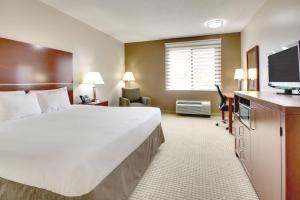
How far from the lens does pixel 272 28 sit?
293 centimetres

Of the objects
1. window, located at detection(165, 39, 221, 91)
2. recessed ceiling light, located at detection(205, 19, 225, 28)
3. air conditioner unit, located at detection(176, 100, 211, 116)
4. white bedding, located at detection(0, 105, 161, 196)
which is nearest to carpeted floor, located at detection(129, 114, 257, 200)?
white bedding, located at detection(0, 105, 161, 196)

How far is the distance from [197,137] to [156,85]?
9.61ft

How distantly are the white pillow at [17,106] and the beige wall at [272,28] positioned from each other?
11.5 feet

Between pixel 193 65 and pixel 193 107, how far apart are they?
4.36 feet

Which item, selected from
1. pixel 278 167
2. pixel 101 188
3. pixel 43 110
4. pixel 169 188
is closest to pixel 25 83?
pixel 43 110

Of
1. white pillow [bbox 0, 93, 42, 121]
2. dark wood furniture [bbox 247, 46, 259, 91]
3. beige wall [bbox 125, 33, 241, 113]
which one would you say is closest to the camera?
white pillow [bbox 0, 93, 42, 121]

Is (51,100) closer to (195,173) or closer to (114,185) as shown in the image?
(114,185)

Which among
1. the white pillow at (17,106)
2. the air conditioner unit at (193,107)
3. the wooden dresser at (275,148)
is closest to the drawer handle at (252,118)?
the wooden dresser at (275,148)

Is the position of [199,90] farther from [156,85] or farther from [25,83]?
[25,83]

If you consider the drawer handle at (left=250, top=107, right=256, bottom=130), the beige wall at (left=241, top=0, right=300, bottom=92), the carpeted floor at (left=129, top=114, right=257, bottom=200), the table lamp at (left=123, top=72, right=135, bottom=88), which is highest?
the beige wall at (left=241, top=0, right=300, bottom=92)

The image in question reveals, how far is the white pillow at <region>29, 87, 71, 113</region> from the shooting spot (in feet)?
9.41

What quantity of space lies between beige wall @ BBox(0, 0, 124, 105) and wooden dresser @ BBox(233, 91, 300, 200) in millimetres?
3403

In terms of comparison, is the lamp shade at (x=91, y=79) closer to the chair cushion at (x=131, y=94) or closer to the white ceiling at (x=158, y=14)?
the white ceiling at (x=158, y=14)

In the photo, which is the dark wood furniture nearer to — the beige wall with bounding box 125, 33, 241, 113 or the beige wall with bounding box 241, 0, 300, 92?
the beige wall with bounding box 241, 0, 300, 92
